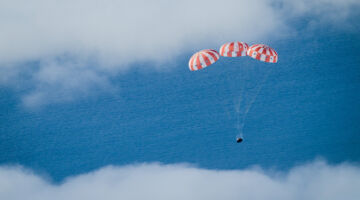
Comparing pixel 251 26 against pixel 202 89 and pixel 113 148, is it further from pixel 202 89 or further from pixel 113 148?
pixel 113 148

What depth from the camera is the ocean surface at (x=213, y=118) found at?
18250 millimetres

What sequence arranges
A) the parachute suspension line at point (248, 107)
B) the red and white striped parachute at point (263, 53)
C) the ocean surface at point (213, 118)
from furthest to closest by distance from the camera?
1. the parachute suspension line at point (248, 107)
2. the ocean surface at point (213, 118)
3. the red and white striped parachute at point (263, 53)

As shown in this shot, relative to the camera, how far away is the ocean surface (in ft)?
59.9

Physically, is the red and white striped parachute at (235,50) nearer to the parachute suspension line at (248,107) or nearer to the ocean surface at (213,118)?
the ocean surface at (213,118)

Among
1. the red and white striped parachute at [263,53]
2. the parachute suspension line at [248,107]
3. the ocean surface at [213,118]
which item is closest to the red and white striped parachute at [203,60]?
the red and white striped parachute at [263,53]

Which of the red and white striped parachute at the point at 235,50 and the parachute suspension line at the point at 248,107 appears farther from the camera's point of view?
the parachute suspension line at the point at 248,107

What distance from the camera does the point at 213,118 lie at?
18.6 meters

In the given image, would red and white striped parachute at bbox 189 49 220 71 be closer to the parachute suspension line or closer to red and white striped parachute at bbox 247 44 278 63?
red and white striped parachute at bbox 247 44 278 63

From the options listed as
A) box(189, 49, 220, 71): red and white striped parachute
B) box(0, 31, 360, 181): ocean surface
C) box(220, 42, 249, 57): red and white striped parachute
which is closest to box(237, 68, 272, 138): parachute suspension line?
box(0, 31, 360, 181): ocean surface

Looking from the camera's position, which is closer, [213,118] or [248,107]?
[248,107]

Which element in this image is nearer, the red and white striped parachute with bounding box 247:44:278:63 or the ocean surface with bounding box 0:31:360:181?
the red and white striped parachute with bounding box 247:44:278:63

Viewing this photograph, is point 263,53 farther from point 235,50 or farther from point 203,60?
point 203,60

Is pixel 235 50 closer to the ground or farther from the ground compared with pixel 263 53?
farther from the ground

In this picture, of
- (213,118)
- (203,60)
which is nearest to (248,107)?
(213,118)
